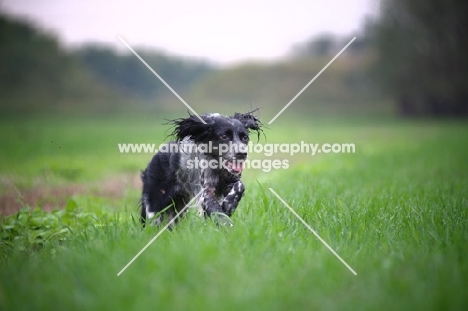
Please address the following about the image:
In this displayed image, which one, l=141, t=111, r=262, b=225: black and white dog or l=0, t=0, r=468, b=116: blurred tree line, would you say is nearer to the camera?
l=141, t=111, r=262, b=225: black and white dog

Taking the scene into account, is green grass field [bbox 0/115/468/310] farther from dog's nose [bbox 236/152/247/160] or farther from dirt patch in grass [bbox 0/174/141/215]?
dirt patch in grass [bbox 0/174/141/215]

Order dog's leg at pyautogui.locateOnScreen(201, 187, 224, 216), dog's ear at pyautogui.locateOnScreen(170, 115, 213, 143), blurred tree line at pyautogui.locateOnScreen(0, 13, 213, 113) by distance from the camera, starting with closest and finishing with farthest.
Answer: dog's leg at pyautogui.locateOnScreen(201, 187, 224, 216) → dog's ear at pyautogui.locateOnScreen(170, 115, 213, 143) → blurred tree line at pyautogui.locateOnScreen(0, 13, 213, 113)

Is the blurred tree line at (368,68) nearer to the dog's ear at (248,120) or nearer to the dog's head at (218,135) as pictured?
the dog's ear at (248,120)

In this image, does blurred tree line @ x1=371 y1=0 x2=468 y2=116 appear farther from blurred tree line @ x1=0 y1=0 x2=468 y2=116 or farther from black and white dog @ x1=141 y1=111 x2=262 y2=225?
black and white dog @ x1=141 y1=111 x2=262 y2=225

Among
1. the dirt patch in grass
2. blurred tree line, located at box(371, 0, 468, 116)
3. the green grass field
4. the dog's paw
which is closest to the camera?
the green grass field

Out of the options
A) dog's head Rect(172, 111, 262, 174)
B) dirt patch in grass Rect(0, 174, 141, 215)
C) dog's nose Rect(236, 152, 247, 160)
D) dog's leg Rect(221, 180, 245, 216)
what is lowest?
dirt patch in grass Rect(0, 174, 141, 215)

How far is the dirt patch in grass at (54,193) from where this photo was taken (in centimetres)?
784

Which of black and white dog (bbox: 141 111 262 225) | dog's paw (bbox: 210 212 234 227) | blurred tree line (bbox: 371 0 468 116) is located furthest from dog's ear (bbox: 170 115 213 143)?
blurred tree line (bbox: 371 0 468 116)

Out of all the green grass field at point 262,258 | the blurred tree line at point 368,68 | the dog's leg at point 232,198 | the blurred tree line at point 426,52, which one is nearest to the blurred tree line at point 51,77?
the blurred tree line at point 368,68

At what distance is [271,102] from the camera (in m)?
45.5

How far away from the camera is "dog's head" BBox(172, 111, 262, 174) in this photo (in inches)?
215

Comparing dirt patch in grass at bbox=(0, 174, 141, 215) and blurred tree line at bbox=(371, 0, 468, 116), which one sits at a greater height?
blurred tree line at bbox=(371, 0, 468, 116)

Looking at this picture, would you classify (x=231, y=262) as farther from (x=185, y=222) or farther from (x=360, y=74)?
(x=360, y=74)

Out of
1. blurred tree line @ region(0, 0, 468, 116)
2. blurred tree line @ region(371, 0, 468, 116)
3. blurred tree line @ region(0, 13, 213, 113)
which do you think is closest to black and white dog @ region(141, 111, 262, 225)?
blurred tree line @ region(0, 0, 468, 116)
